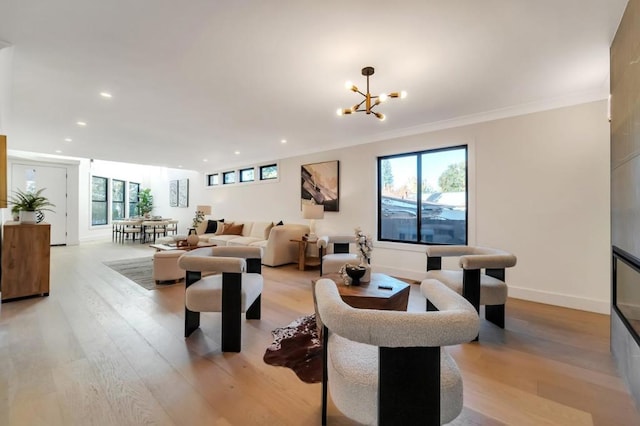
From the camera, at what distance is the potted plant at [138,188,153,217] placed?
1066 cm

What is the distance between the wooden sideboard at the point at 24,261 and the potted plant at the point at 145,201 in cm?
763

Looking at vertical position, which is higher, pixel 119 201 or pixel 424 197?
pixel 119 201

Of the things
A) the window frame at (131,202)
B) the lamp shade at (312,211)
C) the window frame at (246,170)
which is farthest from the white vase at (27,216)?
the window frame at (131,202)

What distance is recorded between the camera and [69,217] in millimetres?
7977

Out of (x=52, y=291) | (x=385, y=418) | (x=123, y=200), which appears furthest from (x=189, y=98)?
(x=123, y=200)

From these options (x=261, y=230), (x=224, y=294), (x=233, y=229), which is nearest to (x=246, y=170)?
(x=233, y=229)

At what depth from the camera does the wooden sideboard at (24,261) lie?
11.0ft

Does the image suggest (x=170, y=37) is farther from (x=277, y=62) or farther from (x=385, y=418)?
(x=385, y=418)

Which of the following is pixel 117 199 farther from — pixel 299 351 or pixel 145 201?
pixel 299 351

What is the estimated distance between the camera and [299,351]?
2238 millimetres

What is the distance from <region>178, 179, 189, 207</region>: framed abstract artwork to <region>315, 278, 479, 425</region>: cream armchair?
10007 mm

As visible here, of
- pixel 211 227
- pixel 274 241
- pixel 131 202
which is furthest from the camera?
pixel 131 202

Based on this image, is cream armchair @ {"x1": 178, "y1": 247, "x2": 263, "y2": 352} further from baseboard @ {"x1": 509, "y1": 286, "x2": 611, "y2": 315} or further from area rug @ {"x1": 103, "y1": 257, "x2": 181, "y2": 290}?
baseboard @ {"x1": 509, "y1": 286, "x2": 611, "y2": 315}

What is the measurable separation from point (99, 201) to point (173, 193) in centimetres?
235
